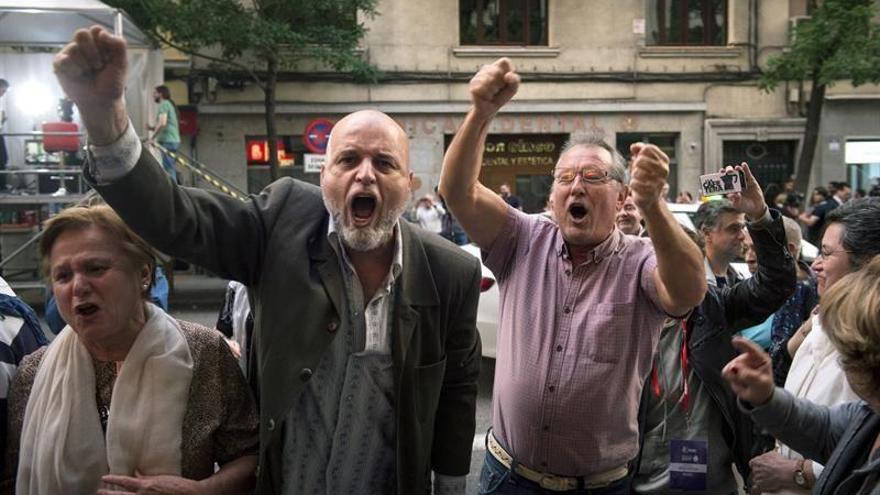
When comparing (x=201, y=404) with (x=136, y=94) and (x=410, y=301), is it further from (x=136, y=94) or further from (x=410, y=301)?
(x=136, y=94)

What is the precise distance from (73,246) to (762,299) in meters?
2.47

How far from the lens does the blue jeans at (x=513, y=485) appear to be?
9.69 ft

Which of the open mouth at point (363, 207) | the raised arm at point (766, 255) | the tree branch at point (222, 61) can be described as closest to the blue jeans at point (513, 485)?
the raised arm at point (766, 255)

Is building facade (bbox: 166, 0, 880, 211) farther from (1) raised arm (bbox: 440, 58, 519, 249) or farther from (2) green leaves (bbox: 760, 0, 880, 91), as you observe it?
(1) raised arm (bbox: 440, 58, 519, 249)

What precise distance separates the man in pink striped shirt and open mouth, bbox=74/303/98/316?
117 cm

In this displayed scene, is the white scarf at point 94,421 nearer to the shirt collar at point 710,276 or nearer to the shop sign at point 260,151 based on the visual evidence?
the shirt collar at point 710,276

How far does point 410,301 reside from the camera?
250 centimetres

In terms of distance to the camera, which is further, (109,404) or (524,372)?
(524,372)

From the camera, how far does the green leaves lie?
16.4 meters

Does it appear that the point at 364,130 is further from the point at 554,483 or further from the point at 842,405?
the point at 842,405

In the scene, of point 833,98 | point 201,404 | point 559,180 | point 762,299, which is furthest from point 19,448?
point 833,98

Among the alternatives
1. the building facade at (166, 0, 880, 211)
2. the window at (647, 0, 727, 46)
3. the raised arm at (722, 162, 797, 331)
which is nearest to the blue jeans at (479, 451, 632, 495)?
the raised arm at (722, 162, 797, 331)

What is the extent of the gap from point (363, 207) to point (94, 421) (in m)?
0.93

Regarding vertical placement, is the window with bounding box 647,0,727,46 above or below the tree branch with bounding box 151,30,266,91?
above
